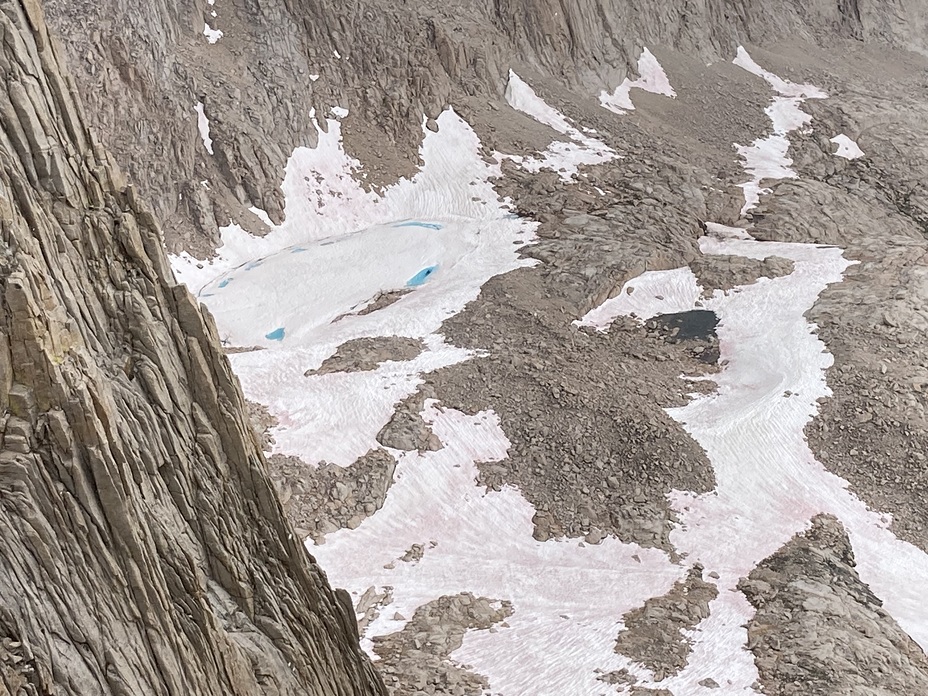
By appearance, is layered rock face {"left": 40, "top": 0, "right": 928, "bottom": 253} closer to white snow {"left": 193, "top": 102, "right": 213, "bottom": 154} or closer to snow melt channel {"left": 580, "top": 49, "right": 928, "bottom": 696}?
white snow {"left": 193, "top": 102, "right": 213, "bottom": 154}

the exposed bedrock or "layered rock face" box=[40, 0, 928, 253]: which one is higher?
"layered rock face" box=[40, 0, 928, 253]

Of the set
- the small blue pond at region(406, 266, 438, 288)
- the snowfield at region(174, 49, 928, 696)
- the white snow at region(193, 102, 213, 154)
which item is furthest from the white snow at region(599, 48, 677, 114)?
the white snow at region(193, 102, 213, 154)

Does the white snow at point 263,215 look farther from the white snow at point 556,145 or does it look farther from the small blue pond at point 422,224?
the white snow at point 556,145

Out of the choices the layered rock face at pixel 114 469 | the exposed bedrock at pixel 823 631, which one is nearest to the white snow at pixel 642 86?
the exposed bedrock at pixel 823 631

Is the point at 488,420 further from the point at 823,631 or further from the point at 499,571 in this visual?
the point at 823,631

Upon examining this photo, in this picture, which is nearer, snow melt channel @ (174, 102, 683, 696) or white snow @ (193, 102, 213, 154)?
snow melt channel @ (174, 102, 683, 696)

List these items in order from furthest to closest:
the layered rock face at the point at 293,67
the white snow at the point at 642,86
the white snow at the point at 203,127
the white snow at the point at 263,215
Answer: the white snow at the point at 642,86, the white snow at the point at 263,215, the white snow at the point at 203,127, the layered rock face at the point at 293,67
